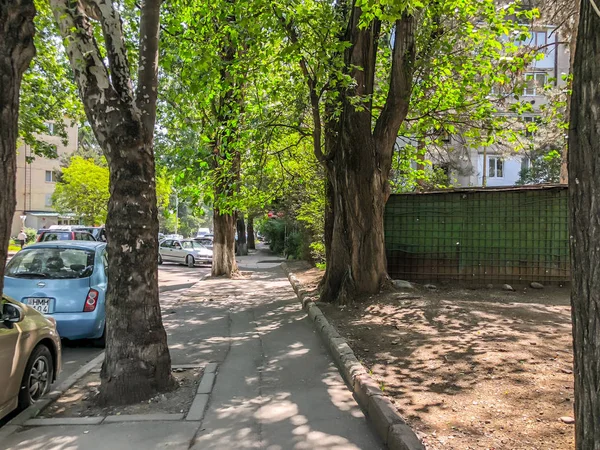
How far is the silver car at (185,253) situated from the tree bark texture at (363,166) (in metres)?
17.5

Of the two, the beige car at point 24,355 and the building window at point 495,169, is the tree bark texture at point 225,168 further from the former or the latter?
the building window at point 495,169

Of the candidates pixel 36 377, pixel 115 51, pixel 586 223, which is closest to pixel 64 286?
pixel 36 377

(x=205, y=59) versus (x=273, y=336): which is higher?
(x=205, y=59)

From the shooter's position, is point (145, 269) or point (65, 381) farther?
point (65, 381)

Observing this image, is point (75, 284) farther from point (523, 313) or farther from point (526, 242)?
point (526, 242)

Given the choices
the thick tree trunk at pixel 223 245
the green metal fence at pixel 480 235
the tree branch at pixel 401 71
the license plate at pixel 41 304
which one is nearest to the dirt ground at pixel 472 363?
the green metal fence at pixel 480 235

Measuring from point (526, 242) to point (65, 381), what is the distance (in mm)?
9982

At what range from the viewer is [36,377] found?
4867 millimetres

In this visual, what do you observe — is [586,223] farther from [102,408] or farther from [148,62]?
[148,62]

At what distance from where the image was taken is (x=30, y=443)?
13.0 feet

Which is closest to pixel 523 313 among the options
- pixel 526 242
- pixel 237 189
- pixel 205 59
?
pixel 526 242

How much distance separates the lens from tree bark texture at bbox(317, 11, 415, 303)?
9.51 metres

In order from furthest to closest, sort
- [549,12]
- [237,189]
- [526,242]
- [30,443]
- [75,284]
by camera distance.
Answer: [549,12], [237,189], [526,242], [75,284], [30,443]

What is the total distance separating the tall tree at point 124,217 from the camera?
483 cm
